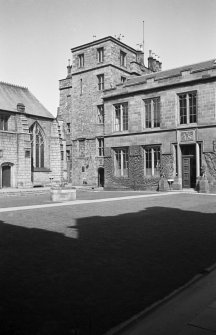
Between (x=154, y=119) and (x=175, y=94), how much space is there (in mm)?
2780

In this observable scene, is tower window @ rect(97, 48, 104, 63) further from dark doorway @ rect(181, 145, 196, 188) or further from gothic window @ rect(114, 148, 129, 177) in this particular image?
dark doorway @ rect(181, 145, 196, 188)

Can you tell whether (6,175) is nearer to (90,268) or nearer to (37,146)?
(37,146)

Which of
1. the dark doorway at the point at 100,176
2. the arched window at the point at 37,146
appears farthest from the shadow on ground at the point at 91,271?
the arched window at the point at 37,146

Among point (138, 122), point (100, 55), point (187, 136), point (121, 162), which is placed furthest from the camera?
point (100, 55)

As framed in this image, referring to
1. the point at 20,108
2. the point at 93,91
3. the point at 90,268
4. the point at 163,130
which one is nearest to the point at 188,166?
the point at 163,130

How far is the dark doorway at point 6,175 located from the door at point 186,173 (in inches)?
693

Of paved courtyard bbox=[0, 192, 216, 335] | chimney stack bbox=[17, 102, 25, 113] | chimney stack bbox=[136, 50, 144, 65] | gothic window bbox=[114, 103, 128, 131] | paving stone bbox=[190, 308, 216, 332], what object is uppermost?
chimney stack bbox=[136, 50, 144, 65]

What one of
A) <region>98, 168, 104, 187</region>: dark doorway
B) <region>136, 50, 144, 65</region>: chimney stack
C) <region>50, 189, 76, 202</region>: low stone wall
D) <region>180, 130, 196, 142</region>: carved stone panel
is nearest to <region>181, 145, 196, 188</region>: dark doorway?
<region>180, 130, 196, 142</region>: carved stone panel

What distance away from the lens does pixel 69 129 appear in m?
42.0

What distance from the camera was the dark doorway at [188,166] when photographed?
25859mm

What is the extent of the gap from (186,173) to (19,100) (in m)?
21.4

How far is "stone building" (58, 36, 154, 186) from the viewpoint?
3469cm

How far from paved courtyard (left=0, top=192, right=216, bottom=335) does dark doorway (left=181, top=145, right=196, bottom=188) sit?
1633 centimetres

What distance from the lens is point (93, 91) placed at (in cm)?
3569
